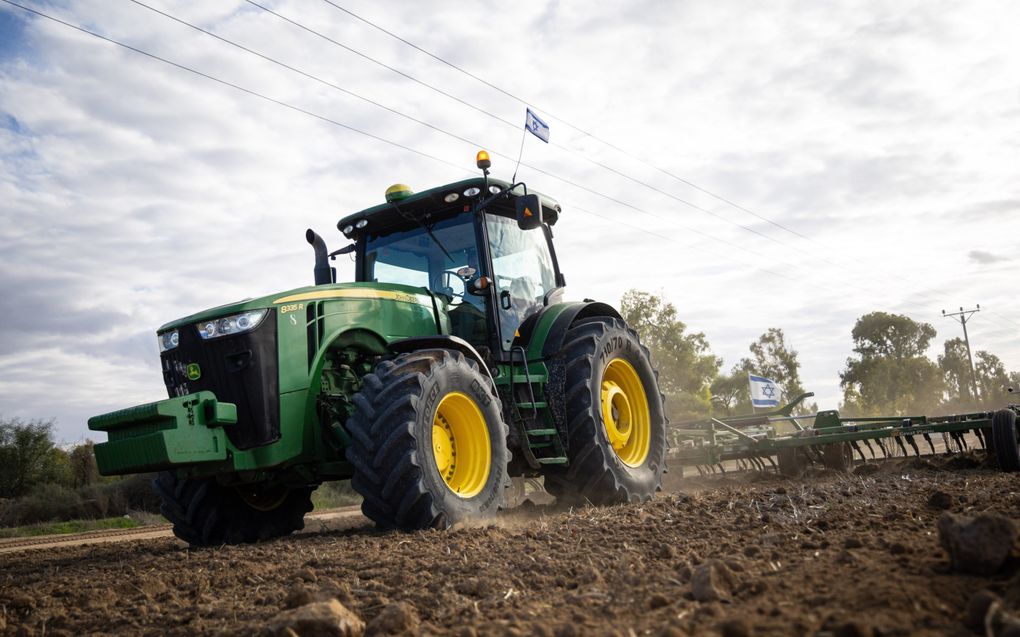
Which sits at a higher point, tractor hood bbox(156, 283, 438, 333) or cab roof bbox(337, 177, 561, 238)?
cab roof bbox(337, 177, 561, 238)

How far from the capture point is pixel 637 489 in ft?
24.1

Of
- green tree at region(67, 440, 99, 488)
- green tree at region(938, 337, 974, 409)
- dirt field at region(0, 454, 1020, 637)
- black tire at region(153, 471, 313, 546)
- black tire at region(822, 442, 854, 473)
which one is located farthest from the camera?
green tree at region(938, 337, 974, 409)

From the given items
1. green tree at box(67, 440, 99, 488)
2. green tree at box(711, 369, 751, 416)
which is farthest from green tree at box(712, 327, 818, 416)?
green tree at box(67, 440, 99, 488)

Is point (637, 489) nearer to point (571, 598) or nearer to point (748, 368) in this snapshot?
point (571, 598)

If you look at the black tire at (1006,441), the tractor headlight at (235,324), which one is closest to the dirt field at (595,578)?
the tractor headlight at (235,324)

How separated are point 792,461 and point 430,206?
16.9ft

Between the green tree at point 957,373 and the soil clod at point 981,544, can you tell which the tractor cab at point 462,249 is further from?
the green tree at point 957,373

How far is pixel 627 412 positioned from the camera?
26.6 feet

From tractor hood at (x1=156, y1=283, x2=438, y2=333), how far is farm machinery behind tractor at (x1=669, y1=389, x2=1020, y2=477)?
4.28m

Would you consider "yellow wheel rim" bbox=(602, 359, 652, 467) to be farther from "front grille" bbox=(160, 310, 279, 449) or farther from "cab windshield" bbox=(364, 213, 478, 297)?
"front grille" bbox=(160, 310, 279, 449)

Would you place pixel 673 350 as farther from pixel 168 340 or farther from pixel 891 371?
pixel 168 340

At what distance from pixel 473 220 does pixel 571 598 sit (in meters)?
4.65

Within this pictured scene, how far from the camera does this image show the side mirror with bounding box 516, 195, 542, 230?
685 cm

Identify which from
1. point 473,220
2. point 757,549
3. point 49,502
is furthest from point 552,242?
point 49,502
